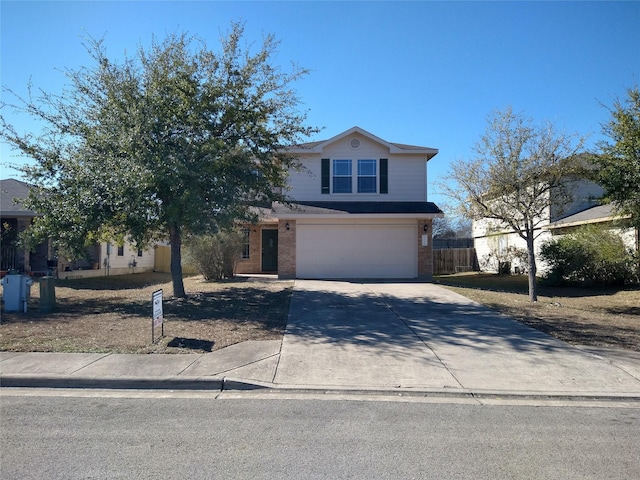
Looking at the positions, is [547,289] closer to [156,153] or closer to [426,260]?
[426,260]

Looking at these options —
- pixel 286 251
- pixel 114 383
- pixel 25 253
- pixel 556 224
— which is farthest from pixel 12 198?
pixel 556 224

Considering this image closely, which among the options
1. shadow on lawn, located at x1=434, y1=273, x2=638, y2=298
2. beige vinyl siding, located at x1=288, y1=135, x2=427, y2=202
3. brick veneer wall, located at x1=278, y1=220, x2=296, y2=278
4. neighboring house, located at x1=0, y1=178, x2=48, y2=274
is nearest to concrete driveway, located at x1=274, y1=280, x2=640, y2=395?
shadow on lawn, located at x1=434, y1=273, x2=638, y2=298

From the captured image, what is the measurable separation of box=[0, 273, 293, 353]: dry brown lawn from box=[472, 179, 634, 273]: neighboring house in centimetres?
803

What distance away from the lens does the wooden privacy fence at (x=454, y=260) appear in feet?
91.7

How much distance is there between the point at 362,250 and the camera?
19516mm

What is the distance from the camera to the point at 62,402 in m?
5.84

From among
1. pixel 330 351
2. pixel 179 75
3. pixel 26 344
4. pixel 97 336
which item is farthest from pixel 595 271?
pixel 26 344

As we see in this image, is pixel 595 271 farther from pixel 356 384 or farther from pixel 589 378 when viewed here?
pixel 356 384

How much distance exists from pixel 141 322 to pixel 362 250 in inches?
430

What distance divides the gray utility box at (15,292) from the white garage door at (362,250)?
33.6 feet

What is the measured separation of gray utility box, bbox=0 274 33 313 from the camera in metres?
11.1

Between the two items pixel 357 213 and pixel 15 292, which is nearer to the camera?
pixel 15 292

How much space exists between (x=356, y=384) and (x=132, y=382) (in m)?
3.07

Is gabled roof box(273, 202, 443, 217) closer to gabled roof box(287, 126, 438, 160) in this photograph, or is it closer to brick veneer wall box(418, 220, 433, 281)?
brick veneer wall box(418, 220, 433, 281)
